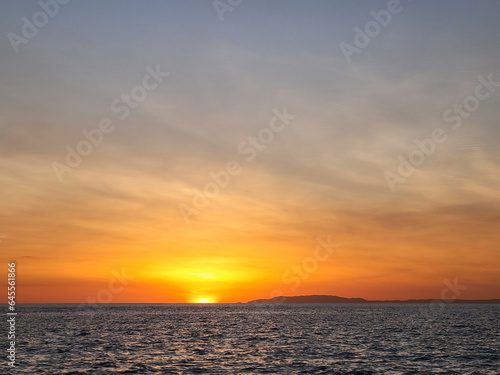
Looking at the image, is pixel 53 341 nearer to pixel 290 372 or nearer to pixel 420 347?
pixel 290 372

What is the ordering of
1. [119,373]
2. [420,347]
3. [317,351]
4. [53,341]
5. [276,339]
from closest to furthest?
1. [119,373]
2. [317,351]
3. [420,347]
4. [53,341]
5. [276,339]

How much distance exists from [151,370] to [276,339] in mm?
34321

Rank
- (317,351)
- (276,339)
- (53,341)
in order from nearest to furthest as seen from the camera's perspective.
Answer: (317,351), (53,341), (276,339)

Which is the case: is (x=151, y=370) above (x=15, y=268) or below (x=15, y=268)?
below

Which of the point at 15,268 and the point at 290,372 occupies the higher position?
the point at 15,268

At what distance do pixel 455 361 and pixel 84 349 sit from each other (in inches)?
1793

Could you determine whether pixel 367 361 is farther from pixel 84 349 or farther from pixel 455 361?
pixel 84 349

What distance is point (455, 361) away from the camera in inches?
1988

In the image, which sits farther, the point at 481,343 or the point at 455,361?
the point at 481,343

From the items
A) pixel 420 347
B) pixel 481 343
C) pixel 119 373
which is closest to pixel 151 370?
pixel 119 373

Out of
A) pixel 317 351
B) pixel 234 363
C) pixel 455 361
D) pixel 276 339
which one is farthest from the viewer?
pixel 276 339

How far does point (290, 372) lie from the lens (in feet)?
140

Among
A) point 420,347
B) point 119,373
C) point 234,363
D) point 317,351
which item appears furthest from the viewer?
point 420,347

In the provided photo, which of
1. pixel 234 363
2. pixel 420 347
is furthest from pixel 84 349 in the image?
pixel 420 347
